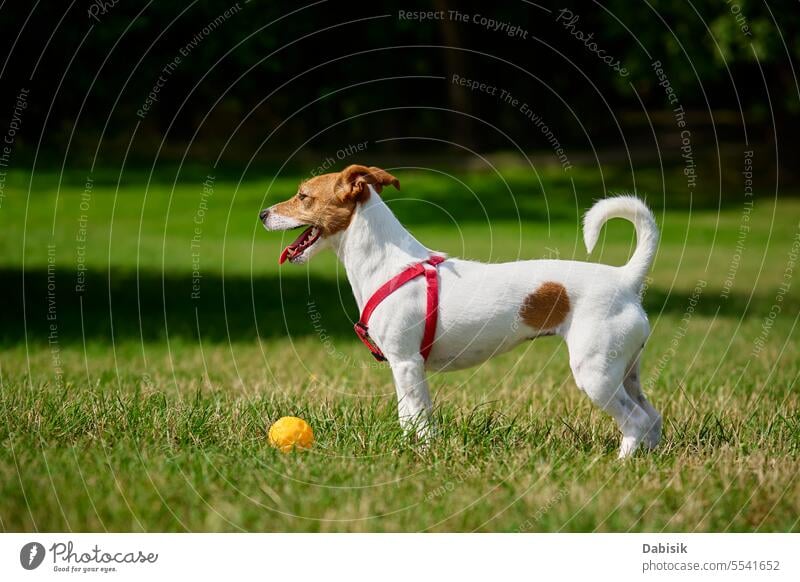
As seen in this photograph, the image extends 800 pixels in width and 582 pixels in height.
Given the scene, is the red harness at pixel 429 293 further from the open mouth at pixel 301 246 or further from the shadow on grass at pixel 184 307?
the shadow on grass at pixel 184 307

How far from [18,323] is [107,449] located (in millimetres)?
8234

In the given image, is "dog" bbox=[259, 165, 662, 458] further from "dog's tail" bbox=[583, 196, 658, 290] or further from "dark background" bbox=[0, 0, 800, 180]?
"dark background" bbox=[0, 0, 800, 180]

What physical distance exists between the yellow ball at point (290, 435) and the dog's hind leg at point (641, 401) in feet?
7.37

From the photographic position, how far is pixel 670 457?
6.45m

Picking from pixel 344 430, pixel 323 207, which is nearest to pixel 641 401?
pixel 344 430

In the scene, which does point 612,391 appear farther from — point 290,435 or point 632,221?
point 290,435

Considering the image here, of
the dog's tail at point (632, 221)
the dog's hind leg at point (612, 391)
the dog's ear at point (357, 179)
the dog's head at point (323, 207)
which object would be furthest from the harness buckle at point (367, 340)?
the dog's tail at point (632, 221)

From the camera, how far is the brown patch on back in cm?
634

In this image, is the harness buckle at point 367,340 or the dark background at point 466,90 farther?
the dark background at point 466,90

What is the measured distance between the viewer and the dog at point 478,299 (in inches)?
247

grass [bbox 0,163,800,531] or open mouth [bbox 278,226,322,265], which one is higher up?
open mouth [bbox 278,226,322,265]

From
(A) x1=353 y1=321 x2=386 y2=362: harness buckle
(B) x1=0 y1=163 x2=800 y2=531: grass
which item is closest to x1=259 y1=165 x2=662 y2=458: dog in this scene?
(A) x1=353 y1=321 x2=386 y2=362: harness buckle

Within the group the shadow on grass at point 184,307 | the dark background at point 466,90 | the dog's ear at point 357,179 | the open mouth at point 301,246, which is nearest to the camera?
the dog's ear at point 357,179
